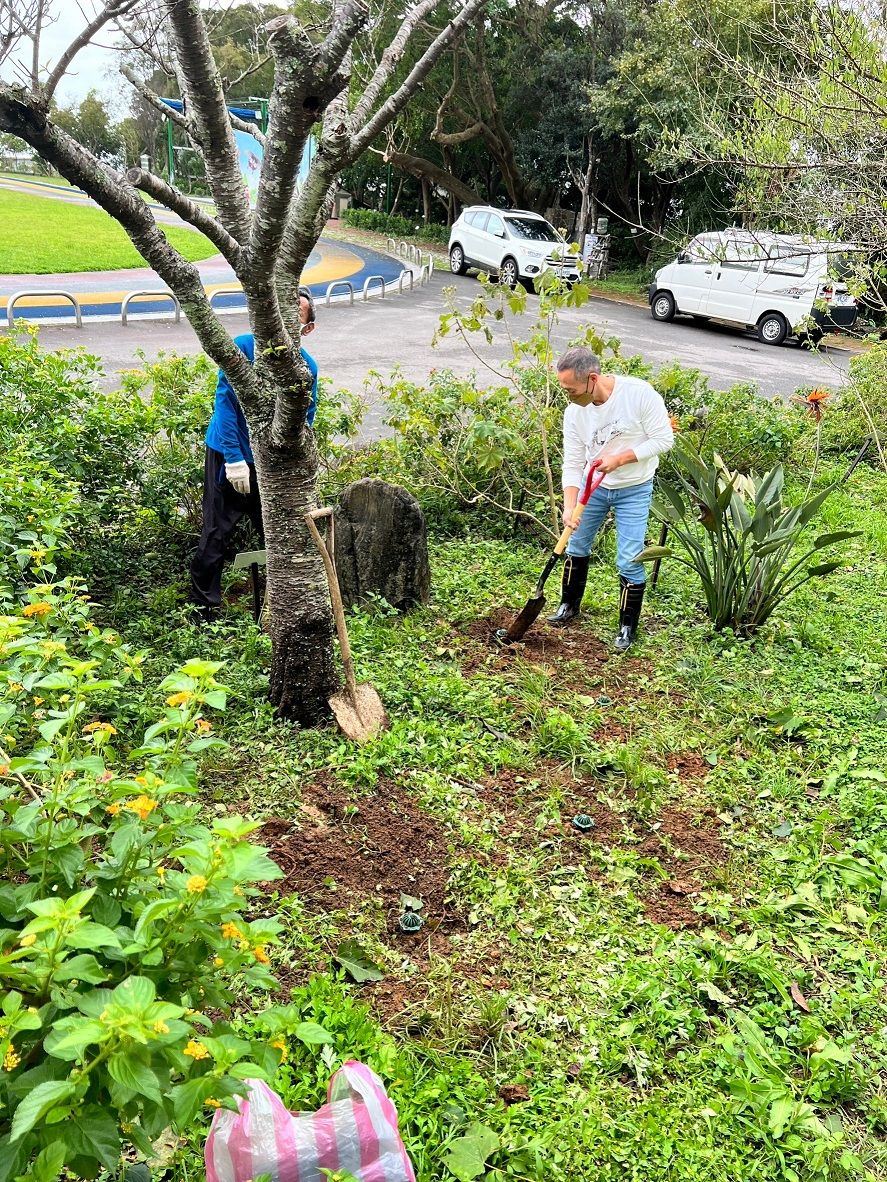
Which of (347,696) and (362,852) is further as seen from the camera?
(347,696)

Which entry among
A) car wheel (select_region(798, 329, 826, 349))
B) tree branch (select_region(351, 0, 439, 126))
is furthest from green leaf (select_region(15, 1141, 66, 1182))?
car wheel (select_region(798, 329, 826, 349))

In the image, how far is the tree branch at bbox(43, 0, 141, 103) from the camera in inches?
107

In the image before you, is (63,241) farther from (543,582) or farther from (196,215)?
(196,215)

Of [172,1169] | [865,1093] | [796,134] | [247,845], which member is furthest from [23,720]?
[796,134]

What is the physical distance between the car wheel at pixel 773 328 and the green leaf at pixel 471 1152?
16.7 m

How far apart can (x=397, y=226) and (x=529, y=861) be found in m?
32.5

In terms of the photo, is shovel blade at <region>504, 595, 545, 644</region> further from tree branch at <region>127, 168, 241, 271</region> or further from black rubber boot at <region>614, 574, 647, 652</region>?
tree branch at <region>127, 168, 241, 271</region>

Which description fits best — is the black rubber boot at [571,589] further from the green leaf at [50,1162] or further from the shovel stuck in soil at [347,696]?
the green leaf at [50,1162]

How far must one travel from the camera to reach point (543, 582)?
14.1 feet

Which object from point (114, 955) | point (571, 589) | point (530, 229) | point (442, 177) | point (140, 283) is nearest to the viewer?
point (114, 955)

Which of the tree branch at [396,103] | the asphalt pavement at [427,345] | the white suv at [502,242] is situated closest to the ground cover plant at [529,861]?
the tree branch at [396,103]

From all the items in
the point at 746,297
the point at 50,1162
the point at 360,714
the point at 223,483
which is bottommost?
the point at 360,714

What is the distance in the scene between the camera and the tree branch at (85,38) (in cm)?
273

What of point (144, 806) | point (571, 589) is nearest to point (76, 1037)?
point (144, 806)
